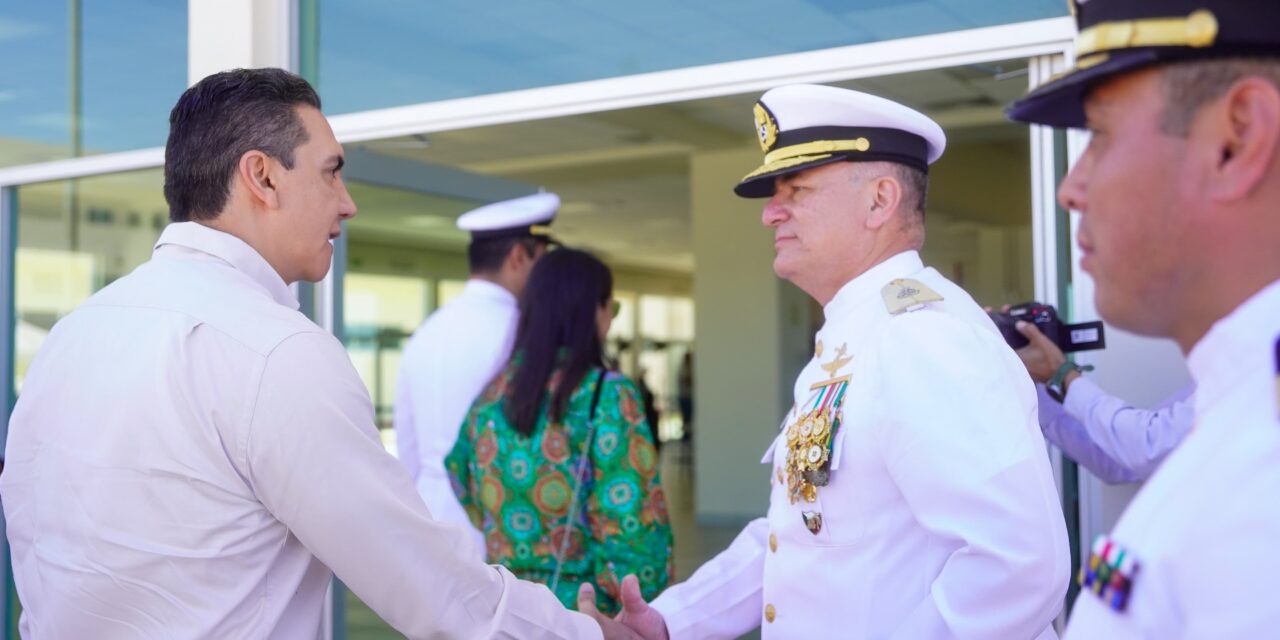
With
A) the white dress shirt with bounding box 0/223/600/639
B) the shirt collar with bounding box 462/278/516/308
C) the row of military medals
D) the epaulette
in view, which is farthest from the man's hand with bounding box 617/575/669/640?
the shirt collar with bounding box 462/278/516/308

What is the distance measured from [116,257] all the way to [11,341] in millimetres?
453

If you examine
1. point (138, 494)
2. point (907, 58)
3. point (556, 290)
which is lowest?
point (138, 494)

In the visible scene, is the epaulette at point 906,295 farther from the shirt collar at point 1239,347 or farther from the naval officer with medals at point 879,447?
the shirt collar at point 1239,347

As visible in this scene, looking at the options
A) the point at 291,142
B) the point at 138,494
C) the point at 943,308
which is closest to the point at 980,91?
the point at 943,308

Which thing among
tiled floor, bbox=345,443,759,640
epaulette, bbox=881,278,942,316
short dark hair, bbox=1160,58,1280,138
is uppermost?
short dark hair, bbox=1160,58,1280,138

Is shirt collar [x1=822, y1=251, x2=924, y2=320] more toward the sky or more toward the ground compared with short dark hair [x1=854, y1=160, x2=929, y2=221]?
more toward the ground

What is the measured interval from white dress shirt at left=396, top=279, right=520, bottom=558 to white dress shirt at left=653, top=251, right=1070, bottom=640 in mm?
A: 1436

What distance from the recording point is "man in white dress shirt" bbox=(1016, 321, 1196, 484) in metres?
1.94

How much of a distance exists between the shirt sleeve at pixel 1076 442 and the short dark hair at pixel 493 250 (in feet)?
5.60

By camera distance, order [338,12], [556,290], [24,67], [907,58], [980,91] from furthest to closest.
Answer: [980,91] → [24,67] → [338,12] → [556,290] → [907,58]

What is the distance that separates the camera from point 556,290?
275cm

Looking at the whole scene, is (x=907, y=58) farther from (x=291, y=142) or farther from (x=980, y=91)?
(x=980, y=91)

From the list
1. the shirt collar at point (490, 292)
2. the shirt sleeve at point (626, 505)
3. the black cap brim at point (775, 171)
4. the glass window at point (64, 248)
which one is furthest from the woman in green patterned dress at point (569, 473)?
the glass window at point (64, 248)

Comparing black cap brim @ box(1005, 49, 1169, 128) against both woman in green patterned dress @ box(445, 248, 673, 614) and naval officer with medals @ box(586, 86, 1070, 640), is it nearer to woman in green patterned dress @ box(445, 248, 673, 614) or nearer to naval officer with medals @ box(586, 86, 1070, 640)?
naval officer with medals @ box(586, 86, 1070, 640)
